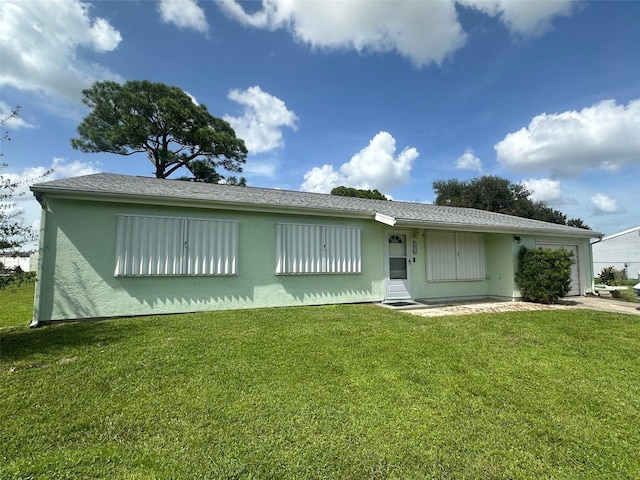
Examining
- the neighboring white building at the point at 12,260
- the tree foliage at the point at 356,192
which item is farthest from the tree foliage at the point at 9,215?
the tree foliage at the point at 356,192

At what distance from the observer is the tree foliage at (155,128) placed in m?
20.3

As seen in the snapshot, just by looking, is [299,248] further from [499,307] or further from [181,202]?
[499,307]

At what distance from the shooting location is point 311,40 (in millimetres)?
9844

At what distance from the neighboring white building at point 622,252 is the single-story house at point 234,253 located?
1896 centimetres

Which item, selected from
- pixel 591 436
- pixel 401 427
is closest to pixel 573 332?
pixel 591 436

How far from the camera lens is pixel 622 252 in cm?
2358

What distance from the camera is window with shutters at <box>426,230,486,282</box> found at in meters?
10.1

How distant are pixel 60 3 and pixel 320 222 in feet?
25.4

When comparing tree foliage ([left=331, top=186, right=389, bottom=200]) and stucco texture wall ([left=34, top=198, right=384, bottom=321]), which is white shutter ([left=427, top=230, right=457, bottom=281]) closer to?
stucco texture wall ([left=34, top=198, right=384, bottom=321])

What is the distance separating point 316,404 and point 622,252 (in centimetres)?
3147

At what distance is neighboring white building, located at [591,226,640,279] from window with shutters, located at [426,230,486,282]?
18.0m

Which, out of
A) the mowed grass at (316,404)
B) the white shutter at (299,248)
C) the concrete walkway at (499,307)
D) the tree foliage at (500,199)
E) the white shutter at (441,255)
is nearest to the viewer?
the mowed grass at (316,404)

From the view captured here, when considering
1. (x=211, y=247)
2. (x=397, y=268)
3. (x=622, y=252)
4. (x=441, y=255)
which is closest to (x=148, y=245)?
(x=211, y=247)

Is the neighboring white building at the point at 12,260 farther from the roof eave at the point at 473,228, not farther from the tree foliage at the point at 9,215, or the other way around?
the roof eave at the point at 473,228
